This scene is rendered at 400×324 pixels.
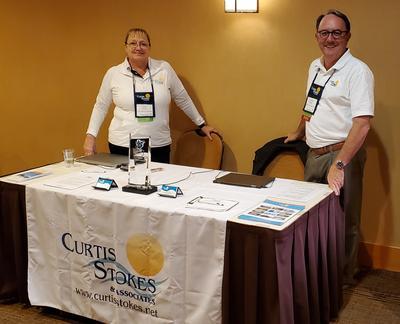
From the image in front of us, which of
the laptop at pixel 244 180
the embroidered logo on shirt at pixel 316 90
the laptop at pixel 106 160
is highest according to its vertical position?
the embroidered logo on shirt at pixel 316 90

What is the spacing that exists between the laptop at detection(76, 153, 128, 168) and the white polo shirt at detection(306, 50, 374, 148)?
1.17 m

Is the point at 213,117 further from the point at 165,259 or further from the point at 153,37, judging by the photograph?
the point at 165,259

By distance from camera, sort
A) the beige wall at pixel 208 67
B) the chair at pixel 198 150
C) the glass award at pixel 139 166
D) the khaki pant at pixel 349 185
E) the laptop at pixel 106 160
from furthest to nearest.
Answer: the chair at pixel 198 150 → the beige wall at pixel 208 67 → the laptop at pixel 106 160 → the khaki pant at pixel 349 185 → the glass award at pixel 139 166

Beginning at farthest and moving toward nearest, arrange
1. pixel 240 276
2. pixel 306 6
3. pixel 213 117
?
1. pixel 213 117
2. pixel 306 6
3. pixel 240 276

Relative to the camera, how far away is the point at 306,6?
354cm

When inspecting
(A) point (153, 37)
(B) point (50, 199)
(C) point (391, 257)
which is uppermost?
(A) point (153, 37)

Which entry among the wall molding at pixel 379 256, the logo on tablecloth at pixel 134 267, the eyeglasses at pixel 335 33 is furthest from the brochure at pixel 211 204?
the wall molding at pixel 379 256

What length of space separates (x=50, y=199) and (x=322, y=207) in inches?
54.0

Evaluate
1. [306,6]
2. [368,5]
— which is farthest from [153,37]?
[368,5]

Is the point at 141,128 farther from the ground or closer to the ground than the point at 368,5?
closer to the ground

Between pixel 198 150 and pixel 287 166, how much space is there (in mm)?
747

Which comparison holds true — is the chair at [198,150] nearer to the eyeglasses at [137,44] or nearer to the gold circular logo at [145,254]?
the eyeglasses at [137,44]

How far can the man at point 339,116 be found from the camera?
286 centimetres

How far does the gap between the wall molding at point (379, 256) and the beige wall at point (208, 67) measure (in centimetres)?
5
